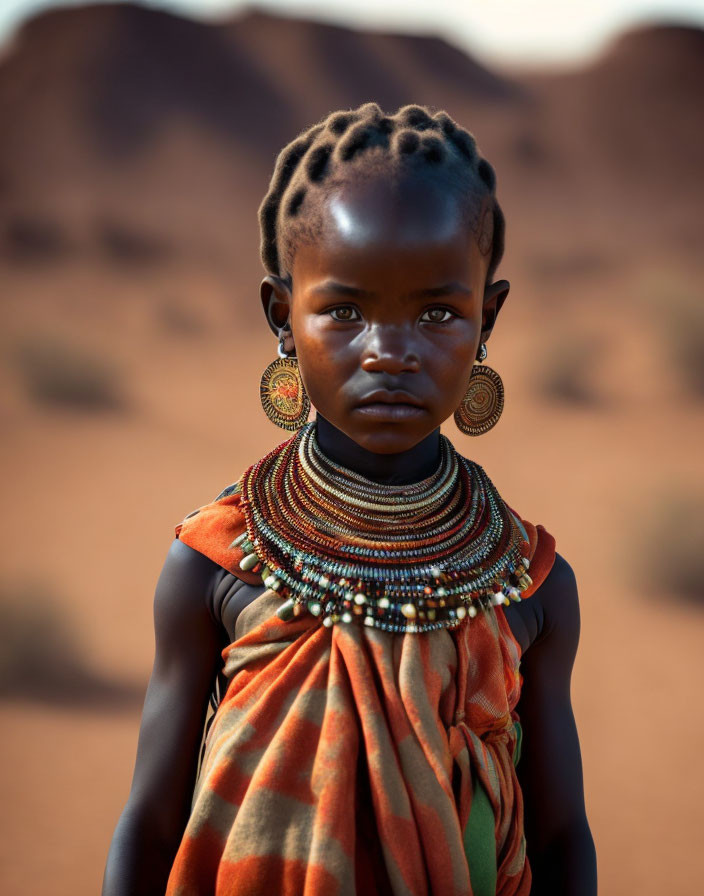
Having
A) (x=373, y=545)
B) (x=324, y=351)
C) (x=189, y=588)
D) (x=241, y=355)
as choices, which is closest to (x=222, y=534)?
(x=189, y=588)

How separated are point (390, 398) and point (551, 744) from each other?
0.73 metres

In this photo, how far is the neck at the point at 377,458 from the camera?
1.54 m

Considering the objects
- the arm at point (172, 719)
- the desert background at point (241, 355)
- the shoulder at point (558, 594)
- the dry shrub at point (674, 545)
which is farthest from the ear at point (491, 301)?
the dry shrub at point (674, 545)

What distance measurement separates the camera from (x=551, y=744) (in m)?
1.64

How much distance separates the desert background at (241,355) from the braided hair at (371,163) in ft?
12.8

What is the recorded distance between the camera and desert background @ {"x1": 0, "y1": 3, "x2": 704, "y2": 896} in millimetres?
5625

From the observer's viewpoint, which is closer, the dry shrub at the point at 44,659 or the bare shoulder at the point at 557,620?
the bare shoulder at the point at 557,620

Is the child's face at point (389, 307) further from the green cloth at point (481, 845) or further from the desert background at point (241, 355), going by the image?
the desert background at point (241, 355)

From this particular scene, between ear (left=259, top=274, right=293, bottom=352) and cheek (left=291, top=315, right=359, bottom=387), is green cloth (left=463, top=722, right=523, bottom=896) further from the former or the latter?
ear (left=259, top=274, right=293, bottom=352)

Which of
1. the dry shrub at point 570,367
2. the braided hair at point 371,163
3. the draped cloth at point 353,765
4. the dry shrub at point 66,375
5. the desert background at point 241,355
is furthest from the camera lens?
the dry shrub at point 570,367

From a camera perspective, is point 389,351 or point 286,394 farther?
point 286,394

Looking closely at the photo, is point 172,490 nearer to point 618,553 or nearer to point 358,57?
point 618,553

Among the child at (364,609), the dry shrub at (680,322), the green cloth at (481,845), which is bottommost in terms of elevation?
the green cloth at (481,845)

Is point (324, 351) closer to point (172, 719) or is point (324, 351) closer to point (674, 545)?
point (172, 719)
